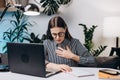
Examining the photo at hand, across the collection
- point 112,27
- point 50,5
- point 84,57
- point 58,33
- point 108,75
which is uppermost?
point 50,5

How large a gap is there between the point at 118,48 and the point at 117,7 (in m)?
0.72

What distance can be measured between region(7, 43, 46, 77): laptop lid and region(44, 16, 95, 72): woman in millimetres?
466

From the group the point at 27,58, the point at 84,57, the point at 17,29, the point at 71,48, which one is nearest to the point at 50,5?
the point at 17,29

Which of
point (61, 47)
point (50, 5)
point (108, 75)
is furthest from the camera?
point (50, 5)

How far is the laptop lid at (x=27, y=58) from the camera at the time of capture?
6.17ft

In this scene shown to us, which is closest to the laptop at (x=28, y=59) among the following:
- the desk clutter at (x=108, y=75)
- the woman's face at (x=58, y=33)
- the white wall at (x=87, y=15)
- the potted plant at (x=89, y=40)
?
the desk clutter at (x=108, y=75)

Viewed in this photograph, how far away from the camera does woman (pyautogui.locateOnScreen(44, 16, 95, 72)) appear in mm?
2494

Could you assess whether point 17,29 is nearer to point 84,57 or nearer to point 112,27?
point 112,27

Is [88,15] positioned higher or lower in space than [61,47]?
higher

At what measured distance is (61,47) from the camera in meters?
2.65

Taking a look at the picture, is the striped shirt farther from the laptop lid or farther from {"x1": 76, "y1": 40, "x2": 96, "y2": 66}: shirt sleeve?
the laptop lid

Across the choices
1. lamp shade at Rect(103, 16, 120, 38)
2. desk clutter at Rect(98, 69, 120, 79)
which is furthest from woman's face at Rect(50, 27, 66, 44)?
lamp shade at Rect(103, 16, 120, 38)

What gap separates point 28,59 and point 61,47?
0.76m

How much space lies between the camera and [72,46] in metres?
2.70
